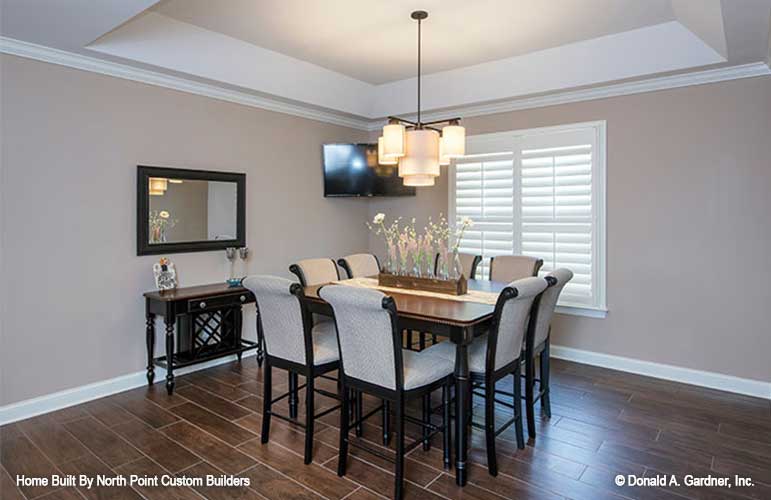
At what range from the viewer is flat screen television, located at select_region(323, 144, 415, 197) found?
548 centimetres

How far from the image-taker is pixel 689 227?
405 centimetres

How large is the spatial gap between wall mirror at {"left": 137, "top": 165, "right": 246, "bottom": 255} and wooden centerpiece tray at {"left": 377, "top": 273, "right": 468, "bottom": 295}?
68.3 inches

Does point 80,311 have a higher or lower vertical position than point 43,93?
lower

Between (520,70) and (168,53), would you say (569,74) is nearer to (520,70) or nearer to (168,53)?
(520,70)

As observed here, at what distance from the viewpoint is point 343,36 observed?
4.07 meters

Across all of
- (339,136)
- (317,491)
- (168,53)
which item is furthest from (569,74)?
(317,491)

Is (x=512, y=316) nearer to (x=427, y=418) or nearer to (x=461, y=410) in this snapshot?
(x=461, y=410)

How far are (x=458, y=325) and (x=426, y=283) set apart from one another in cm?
98

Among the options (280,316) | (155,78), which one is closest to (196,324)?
(280,316)

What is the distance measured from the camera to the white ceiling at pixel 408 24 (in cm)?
345

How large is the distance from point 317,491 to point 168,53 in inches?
133

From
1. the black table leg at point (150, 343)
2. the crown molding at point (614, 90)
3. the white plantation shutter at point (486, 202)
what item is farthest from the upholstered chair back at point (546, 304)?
the black table leg at point (150, 343)

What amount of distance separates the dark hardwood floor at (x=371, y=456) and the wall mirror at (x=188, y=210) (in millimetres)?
1271

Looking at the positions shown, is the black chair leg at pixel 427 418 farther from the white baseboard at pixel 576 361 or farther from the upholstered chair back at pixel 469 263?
the white baseboard at pixel 576 361
